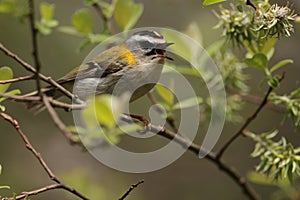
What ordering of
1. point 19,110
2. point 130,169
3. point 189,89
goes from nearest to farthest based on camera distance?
point 130,169
point 189,89
point 19,110

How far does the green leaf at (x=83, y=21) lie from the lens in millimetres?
1990

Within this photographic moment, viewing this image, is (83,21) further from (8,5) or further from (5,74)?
(5,74)

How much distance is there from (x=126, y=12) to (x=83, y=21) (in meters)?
0.16

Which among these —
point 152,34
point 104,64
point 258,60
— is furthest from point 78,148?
point 258,60

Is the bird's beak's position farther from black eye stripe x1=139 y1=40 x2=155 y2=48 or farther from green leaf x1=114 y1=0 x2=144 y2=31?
green leaf x1=114 y1=0 x2=144 y2=31

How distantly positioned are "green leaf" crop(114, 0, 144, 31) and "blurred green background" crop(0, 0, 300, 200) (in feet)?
3.83

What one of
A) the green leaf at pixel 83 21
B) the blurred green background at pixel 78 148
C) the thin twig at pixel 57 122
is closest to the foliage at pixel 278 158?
the thin twig at pixel 57 122

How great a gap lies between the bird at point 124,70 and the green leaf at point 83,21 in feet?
0.42

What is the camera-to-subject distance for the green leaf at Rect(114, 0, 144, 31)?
6.61 feet

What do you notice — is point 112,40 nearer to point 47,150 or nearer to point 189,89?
point 189,89

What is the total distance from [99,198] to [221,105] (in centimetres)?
61

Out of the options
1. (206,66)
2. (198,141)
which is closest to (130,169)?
(206,66)

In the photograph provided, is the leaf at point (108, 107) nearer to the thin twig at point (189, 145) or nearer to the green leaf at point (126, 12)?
the thin twig at point (189, 145)

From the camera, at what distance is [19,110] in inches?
134
